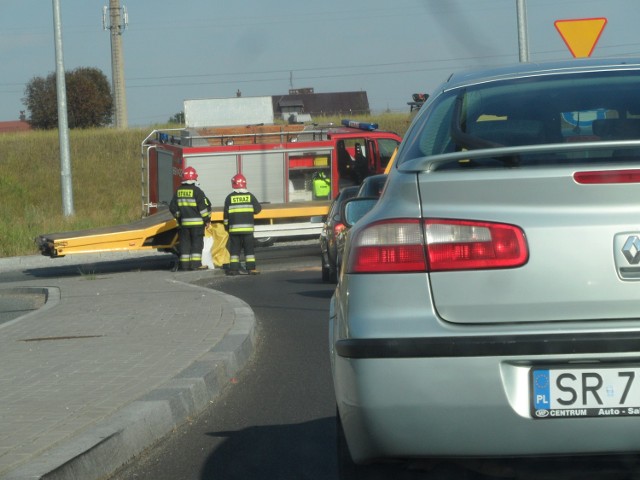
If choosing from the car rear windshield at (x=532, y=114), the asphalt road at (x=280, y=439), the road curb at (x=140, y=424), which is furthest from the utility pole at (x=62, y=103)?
the car rear windshield at (x=532, y=114)

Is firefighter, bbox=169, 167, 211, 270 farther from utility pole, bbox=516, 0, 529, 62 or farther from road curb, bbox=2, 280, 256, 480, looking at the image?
road curb, bbox=2, 280, 256, 480

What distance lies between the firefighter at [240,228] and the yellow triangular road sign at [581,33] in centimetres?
854

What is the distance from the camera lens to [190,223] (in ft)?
64.4

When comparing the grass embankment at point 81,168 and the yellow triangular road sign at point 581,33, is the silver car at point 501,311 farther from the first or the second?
the grass embankment at point 81,168

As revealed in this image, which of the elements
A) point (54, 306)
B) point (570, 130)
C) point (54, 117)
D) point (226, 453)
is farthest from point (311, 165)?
point (54, 117)

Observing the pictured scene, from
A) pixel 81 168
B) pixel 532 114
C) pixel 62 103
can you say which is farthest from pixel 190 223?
pixel 81 168

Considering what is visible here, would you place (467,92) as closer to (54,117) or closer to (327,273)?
(327,273)

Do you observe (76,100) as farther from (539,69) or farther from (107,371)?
(539,69)

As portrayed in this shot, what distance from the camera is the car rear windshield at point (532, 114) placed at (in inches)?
162

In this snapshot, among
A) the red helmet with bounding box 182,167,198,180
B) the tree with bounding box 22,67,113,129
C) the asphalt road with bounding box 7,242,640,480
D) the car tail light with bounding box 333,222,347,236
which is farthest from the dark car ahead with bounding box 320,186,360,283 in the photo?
the tree with bounding box 22,67,113,129

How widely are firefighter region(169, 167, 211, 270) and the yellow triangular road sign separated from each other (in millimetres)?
9454

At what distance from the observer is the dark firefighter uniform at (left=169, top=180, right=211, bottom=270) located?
1959cm

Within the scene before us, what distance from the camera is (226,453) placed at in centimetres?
598

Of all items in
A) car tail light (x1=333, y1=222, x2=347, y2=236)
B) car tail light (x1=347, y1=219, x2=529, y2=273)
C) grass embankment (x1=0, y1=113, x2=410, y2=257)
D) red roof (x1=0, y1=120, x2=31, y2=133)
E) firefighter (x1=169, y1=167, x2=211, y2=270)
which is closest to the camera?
car tail light (x1=347, y1=219, x2=529, y2=273)
